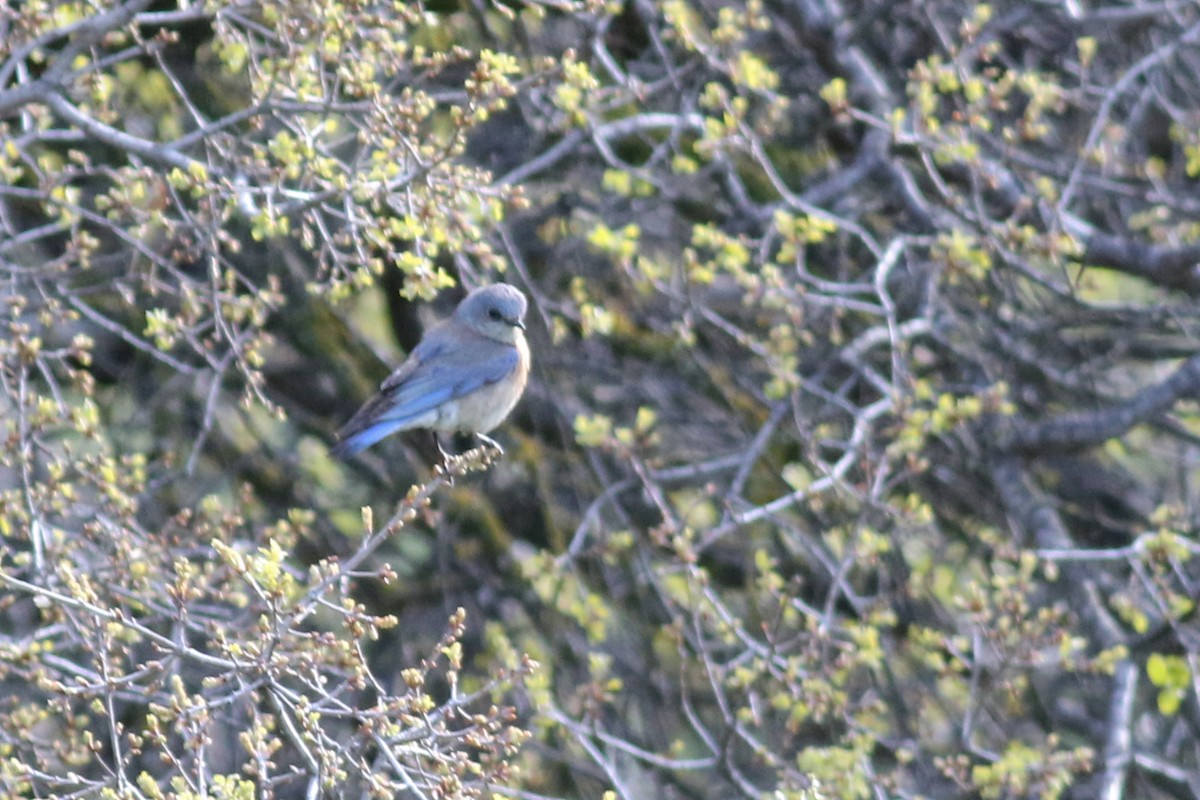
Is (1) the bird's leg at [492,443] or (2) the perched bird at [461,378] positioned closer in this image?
(1) the bird's leg at [492,443]

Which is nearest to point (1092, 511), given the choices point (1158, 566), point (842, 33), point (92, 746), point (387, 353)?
point (1158, 566)

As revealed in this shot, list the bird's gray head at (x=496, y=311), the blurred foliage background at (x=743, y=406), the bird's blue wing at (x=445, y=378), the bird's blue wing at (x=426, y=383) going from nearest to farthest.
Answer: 1. the bird's blue wing at (x=426, y=383)
2. the bird's blue wing at (x=445, y=378)
3. the bird's gray head at (x=496, y=311)
4. the blurred foliage background at (x=743, y=406)

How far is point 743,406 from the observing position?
8.21 metres

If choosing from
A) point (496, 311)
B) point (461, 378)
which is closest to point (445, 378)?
point (461, 378)

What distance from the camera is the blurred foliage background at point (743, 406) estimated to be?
684cm

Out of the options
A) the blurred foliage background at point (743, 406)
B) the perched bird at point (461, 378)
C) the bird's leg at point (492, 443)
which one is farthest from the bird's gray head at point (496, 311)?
the bird's leg at point (492, 443)

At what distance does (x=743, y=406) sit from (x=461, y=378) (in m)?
2.03

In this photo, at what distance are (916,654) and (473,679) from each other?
6.07 ft

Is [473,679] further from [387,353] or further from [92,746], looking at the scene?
[92,746]

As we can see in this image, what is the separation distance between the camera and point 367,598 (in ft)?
25.4

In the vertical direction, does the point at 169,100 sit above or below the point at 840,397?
above

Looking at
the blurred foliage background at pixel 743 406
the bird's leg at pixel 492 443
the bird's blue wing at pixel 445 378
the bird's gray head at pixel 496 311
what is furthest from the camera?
the blurred foliage background at pixel 743 406

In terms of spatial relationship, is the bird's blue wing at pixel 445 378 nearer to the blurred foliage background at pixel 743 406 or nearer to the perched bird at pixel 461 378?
the perched bird at pixel 461 378

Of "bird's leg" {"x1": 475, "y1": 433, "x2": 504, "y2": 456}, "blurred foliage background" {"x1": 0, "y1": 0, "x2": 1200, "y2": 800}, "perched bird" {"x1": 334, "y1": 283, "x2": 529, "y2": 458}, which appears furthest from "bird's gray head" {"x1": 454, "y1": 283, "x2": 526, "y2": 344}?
"bird's leg" {"x1": 475, "y1": 433, "x2": 504, "y2": 456}
